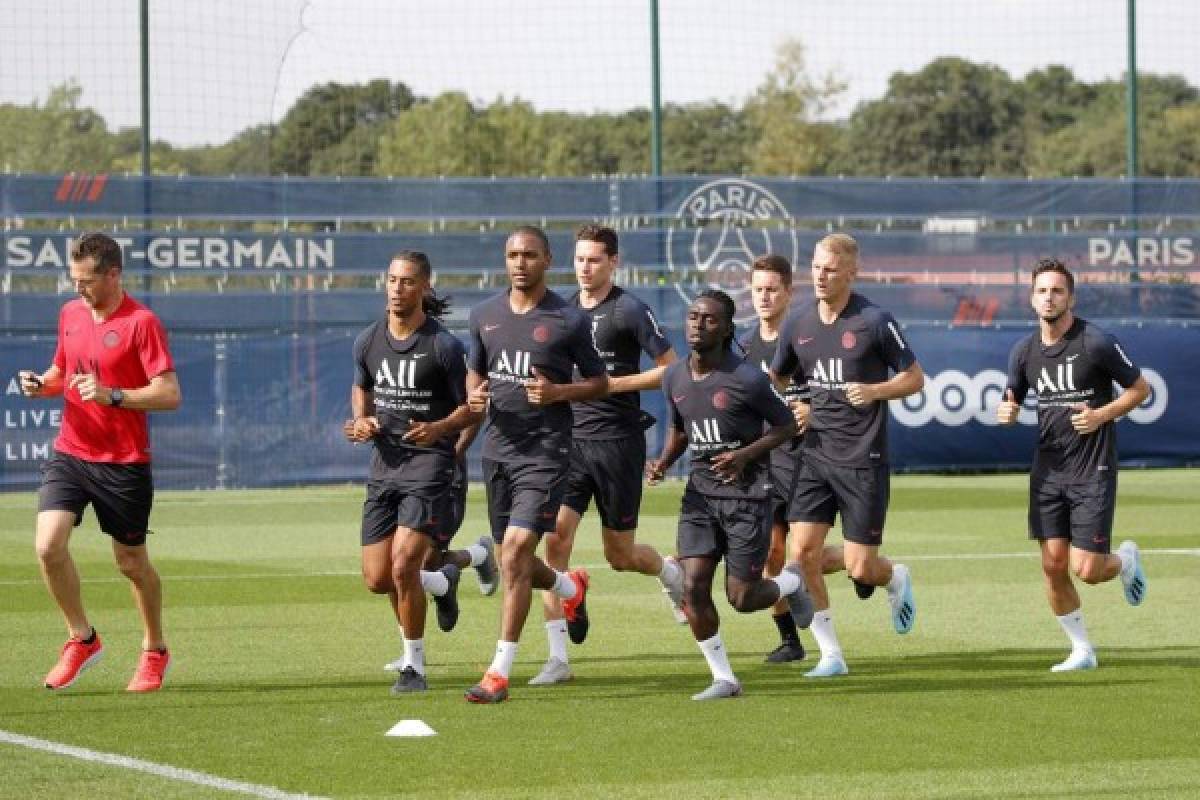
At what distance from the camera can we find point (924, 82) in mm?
58125

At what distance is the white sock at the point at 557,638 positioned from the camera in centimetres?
1233

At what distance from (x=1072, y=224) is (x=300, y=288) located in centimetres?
1034

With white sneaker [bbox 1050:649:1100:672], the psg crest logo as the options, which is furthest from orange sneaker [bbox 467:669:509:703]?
the psg crest logo

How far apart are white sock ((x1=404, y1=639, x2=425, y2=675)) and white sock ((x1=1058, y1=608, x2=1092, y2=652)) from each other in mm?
3638

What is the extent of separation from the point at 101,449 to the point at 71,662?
109 centimetres

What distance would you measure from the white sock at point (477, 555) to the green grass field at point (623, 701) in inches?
20.9

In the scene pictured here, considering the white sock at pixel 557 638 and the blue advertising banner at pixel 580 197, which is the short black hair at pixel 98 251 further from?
the blue advertising banner at pixel 580 197

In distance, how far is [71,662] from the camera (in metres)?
11.8

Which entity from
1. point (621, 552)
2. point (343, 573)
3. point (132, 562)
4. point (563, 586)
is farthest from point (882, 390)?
point (343, 573)

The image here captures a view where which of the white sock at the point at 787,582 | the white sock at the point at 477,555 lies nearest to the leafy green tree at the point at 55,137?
the white sock at the point at 477,555

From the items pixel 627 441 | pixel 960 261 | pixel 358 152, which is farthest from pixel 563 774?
pixel 358 152

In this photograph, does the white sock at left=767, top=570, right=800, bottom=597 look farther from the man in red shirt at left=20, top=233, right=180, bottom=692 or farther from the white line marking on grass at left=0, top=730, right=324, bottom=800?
the white line marking on grass at left=0, top=730, right=324, bottom=800

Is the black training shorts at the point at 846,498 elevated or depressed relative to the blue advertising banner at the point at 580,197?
depressed

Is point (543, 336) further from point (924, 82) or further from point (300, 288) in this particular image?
point (924, 82)
